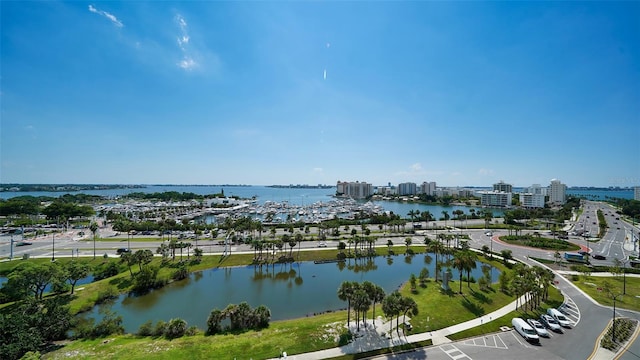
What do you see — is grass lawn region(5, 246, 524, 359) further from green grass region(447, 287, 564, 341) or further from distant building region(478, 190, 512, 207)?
distant building region(478, 190, 512, 207)

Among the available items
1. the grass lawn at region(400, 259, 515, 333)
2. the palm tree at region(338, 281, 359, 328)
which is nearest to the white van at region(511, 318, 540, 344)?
the grass lawn at region(400, 259, 515, 333)

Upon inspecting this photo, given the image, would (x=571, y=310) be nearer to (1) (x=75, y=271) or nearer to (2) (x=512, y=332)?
(2) (x=512, y=332)

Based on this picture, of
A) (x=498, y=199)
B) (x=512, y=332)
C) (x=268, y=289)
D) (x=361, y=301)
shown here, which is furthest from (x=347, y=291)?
(x=498, y=199)

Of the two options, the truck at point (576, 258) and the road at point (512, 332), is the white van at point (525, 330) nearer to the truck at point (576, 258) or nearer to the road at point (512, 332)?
the road at point (512, 332)

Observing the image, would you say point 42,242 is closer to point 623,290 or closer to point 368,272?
point 368,272

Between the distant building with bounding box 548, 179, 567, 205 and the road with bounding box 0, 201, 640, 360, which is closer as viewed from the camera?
the road with bounding box 0, 201, 640, 360

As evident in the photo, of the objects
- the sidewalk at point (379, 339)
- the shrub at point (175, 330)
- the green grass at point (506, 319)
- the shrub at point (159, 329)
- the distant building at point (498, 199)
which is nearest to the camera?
the sidewalk at point (379, 339)

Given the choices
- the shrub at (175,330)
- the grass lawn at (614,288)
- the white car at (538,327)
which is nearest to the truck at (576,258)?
the grass lawn at (614,288)

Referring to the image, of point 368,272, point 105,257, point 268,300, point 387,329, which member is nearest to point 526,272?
point 387,329
